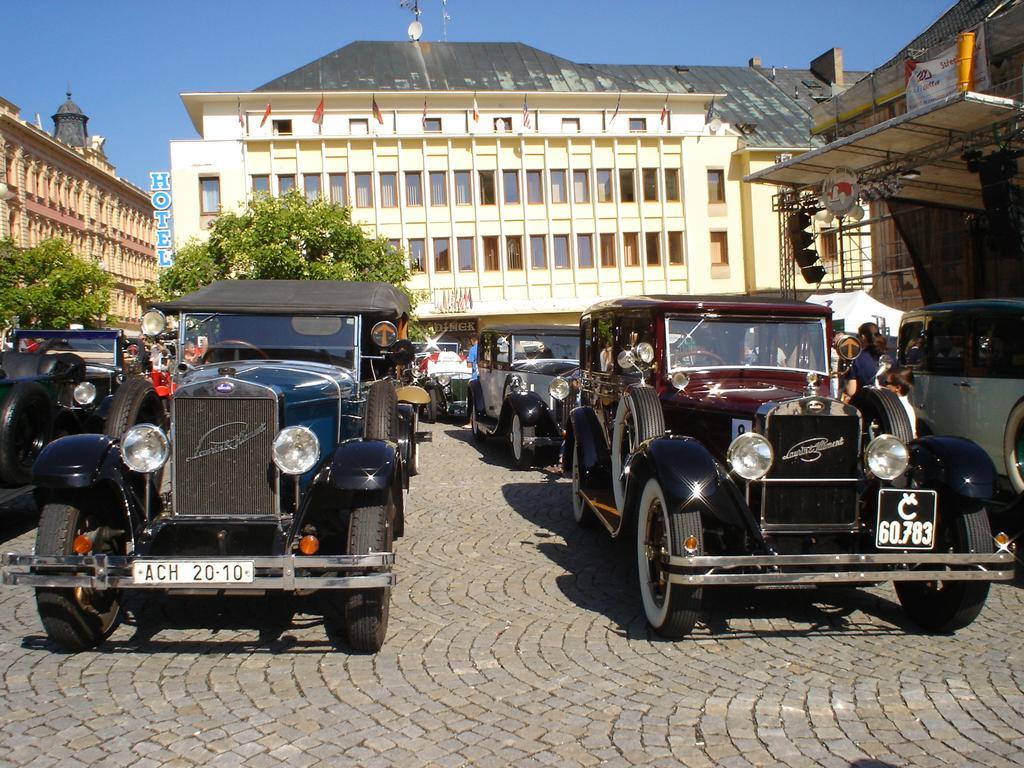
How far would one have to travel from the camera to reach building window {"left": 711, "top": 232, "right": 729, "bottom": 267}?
38688mm

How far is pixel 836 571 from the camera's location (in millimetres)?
4516

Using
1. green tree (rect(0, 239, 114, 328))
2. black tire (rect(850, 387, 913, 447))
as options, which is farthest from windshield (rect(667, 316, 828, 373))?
green tree (rect(0, 239, 114, 328))

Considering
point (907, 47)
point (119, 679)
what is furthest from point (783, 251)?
point (119, 679)

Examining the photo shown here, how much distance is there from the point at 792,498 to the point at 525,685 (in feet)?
6.16

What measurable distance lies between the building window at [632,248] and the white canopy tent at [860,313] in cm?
2278

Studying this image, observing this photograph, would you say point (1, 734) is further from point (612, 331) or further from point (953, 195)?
point (953, 195)

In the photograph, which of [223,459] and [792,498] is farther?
[792,498]

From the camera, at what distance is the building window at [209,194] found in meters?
35.5

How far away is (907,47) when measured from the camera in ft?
69.6

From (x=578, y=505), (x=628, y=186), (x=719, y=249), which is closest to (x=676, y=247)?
(x=719, y=249)

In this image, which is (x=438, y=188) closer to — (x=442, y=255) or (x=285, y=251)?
(x=442, y=255)

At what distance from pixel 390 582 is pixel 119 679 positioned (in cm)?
136

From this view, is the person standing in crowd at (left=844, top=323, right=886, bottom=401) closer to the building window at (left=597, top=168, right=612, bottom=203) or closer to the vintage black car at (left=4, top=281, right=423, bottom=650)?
the vintage black car at (left=4, top=281, right=423, bottom=650)

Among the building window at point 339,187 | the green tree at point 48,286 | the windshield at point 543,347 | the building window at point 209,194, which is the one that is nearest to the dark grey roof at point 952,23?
the windshield at point 543,347
